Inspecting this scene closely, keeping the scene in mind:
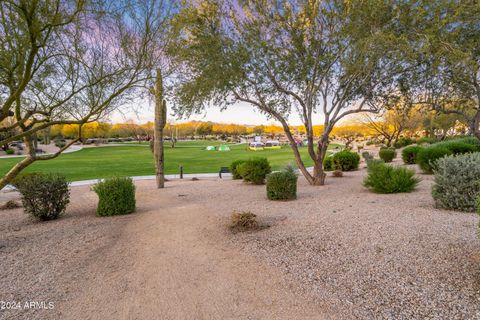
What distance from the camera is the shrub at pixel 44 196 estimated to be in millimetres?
8242

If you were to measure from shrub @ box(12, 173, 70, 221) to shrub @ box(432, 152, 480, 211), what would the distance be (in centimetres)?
1005

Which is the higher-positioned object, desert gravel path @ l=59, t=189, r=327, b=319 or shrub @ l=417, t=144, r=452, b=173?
shrub @ l=417, t=144, r=452, b=173

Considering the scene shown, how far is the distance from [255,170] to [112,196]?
24.9 feet

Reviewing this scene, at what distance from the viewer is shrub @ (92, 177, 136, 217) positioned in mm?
8750

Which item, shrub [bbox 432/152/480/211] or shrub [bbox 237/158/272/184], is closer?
shrub [bbox 432/152/480/211]

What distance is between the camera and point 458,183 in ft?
24.1

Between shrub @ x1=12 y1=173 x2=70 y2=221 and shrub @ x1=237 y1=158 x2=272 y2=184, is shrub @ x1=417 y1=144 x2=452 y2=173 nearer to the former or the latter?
shrub @ x1=237 y1=158 x2=272 y2=184

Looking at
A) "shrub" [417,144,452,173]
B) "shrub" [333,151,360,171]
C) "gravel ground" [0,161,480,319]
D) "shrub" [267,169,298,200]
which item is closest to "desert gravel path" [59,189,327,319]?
"gravel ground" [0,161,480,319]

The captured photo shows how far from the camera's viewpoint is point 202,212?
8.67 meters

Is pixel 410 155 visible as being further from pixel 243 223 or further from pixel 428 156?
pixel 243 223

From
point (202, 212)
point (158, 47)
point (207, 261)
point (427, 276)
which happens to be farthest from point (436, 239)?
point (158, 47)

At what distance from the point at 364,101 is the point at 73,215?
11.6 metres

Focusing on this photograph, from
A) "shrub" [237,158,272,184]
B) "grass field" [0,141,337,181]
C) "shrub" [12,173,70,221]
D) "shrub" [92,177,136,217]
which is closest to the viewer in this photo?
"shrub" [12,173,70,221]

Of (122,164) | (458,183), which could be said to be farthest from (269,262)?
(122,164)
